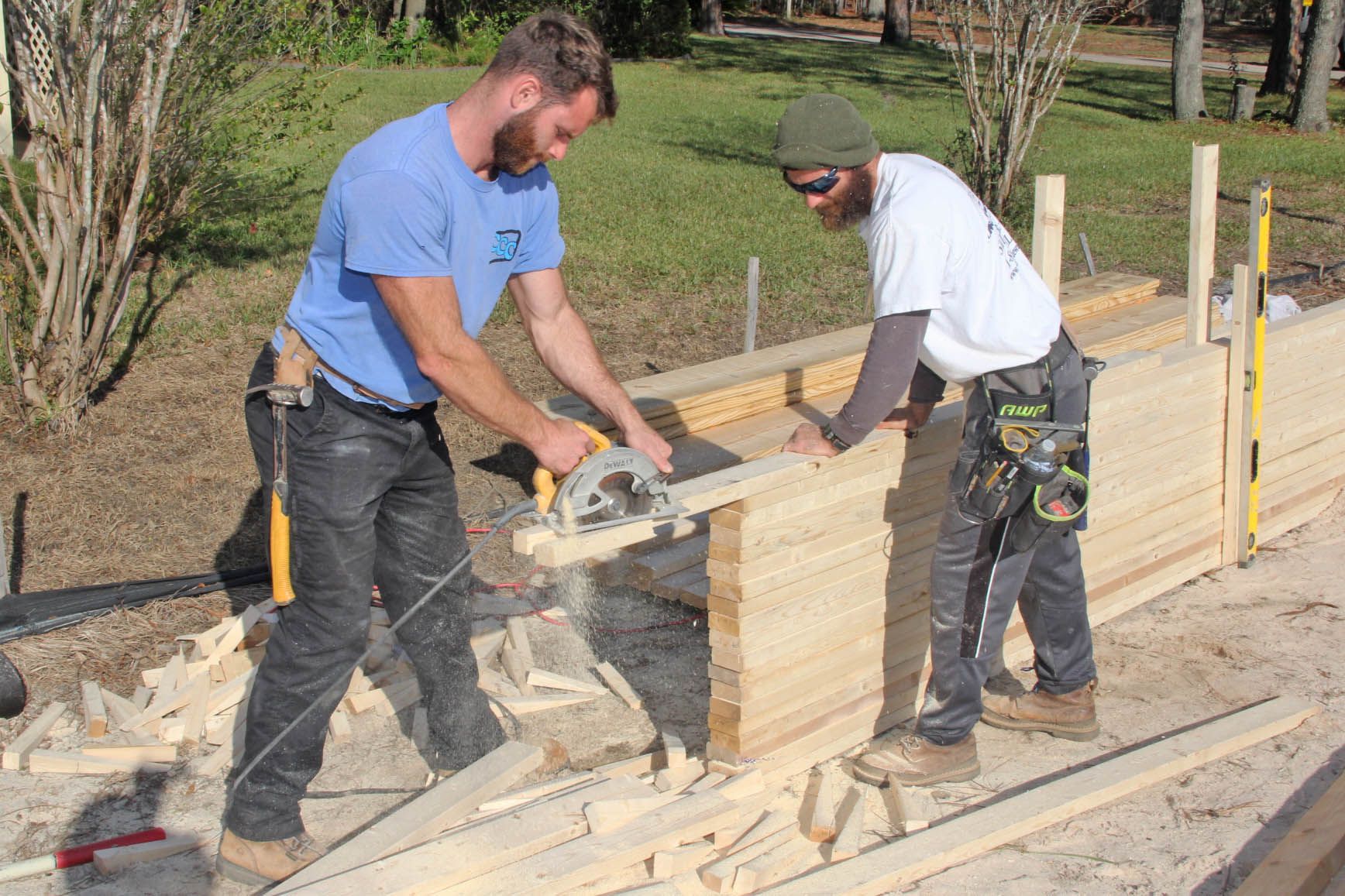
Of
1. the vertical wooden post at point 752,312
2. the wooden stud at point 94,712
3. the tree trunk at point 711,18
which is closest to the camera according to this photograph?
the wooden stud at point 94,712

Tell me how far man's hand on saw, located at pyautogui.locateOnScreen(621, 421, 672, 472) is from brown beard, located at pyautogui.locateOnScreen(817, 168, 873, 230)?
78 cm

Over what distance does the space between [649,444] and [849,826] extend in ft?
4.17

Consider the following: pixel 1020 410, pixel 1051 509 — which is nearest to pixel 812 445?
pixel 1020 410

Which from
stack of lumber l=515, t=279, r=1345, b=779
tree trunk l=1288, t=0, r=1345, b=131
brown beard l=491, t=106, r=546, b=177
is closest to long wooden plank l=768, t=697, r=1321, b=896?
stack of lumber l=515, t=279, r=1345, b=779

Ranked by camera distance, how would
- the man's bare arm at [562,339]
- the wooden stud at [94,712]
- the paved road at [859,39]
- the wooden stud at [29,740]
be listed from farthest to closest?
1. the paved road at [859,39]
2. the wooden stud at [94,712]
3. the wooden stud at [29,740]
4. the man's bare arm at [562,339]

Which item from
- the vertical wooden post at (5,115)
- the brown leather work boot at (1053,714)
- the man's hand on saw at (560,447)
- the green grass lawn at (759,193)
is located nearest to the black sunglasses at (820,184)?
the man's hand on saw at (560,447)

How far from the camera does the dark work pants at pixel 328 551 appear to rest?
328 cm

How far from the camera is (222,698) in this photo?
14.1 feet

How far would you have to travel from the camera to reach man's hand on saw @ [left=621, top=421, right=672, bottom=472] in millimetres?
3381

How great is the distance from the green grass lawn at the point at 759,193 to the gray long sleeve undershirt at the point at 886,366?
18.2ft

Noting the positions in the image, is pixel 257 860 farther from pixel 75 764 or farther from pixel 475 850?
pixel 75 764

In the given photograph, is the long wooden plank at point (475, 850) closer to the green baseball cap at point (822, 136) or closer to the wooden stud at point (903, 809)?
the wooden stud at point (903, 809)

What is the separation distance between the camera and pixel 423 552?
364 cm

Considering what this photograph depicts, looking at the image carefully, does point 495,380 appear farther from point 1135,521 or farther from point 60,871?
point 1135,521
